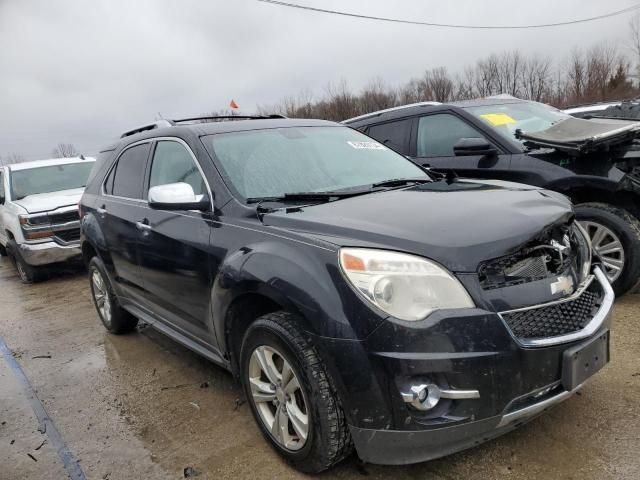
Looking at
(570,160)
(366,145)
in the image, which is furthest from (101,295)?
(570,160)

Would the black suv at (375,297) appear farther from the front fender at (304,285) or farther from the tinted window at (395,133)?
the tinted window at (395,133)

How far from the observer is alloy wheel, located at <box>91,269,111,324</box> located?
4.85 metres

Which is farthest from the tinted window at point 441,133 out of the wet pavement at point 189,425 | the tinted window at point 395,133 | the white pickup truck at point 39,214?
the white pickup truck at point 39,214

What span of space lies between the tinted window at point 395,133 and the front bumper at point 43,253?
16.0 ft

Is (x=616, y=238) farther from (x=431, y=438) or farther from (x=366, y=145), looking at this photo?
(x=431, y=438)

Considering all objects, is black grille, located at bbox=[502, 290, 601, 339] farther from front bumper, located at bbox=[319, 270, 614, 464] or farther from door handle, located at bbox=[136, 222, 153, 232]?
door handle, located at bbox=[136, 222, 153, 232]

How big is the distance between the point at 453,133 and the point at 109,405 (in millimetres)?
3931

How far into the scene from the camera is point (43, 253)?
25.1ft

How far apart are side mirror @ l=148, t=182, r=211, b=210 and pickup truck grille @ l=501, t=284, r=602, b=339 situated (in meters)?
1.77

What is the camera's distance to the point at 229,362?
2.91m

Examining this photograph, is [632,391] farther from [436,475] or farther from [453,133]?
[453,133]

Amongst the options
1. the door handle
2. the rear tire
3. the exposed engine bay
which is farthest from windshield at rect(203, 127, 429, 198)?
the rear tire

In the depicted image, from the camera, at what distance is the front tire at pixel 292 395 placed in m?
2.20

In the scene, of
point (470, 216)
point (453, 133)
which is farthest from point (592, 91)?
point (470, 216)
